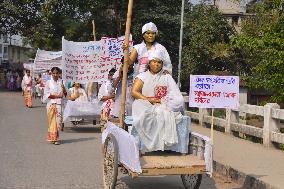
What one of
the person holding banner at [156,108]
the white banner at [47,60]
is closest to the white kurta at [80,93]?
the person holding banner at [156,108]

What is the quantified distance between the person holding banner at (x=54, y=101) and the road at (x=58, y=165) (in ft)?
0.89

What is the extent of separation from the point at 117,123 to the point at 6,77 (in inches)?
1658

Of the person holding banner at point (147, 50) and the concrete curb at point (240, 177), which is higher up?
the person holding banner at point (147, 50)

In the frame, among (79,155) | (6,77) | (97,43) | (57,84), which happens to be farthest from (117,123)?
(6,77)

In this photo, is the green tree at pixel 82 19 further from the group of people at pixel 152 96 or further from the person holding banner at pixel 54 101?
the group of people at pixel 152 96

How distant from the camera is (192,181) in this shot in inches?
307

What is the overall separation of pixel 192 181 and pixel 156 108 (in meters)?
1.23

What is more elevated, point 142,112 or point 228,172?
point 142,112

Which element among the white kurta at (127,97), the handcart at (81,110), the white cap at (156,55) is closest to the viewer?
the white cap at (156,55)

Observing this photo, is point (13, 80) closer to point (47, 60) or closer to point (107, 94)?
point (47, 60)

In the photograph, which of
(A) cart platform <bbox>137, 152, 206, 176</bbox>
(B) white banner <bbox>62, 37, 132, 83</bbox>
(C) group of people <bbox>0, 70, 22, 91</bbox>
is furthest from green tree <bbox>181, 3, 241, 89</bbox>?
(A) cart platform <bbox>137, 152, 206, 176</bbox>

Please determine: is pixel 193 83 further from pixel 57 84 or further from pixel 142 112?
pixel 57 84

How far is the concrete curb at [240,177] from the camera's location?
8.14 metres

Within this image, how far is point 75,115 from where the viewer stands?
52.6 ft
